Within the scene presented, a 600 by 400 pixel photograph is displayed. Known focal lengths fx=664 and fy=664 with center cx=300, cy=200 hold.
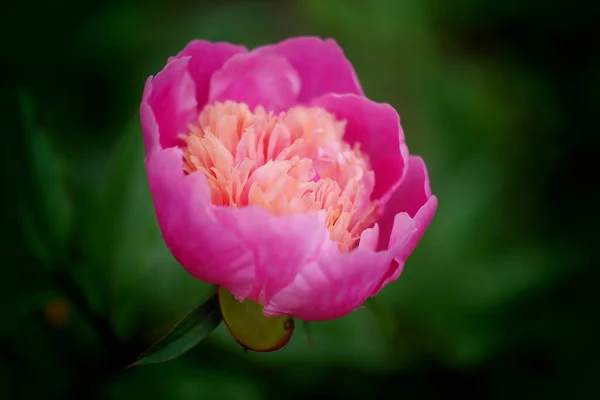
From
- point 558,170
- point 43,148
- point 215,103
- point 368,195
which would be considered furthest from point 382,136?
point 558,170

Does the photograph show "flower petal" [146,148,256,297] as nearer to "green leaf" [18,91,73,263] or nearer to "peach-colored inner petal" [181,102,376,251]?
"peach-colored inner petal" [181,102,376,251]

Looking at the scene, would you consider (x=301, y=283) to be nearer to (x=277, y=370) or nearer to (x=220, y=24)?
(x=277, y=370)

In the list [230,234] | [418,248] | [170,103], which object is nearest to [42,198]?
[170,103]

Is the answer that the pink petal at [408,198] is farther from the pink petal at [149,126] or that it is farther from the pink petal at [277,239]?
the pink petal at [149,126]

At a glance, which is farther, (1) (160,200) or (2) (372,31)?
(2) (372,31)

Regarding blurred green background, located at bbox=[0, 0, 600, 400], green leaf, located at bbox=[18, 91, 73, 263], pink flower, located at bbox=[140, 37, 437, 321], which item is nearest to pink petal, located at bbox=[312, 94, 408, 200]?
pink flower, located at bbox=[140, 37, 437, 321]

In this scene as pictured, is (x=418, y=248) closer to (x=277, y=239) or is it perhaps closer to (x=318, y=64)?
(x=318, y=64)

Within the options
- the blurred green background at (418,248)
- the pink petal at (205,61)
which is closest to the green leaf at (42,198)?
the blurred green background at (418,248)
